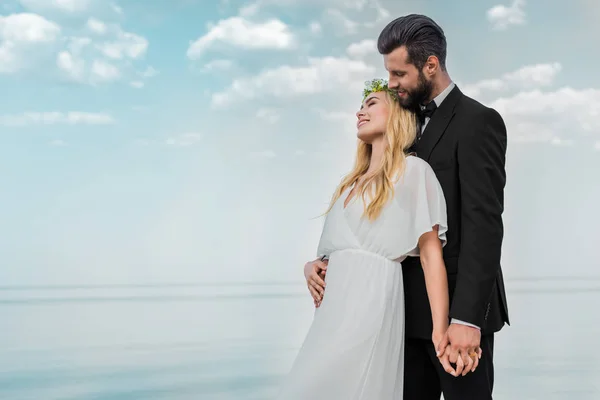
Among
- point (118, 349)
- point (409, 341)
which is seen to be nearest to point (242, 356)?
point (118, 349)

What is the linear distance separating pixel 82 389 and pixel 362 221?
3.71 metres

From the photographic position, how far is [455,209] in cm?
201

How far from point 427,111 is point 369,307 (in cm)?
57

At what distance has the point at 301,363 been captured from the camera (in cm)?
196

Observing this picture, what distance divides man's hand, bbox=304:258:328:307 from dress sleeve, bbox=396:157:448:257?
0.87 ft

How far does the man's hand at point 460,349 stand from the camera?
190 centimetres

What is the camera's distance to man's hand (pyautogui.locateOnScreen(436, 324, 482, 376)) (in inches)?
74.9

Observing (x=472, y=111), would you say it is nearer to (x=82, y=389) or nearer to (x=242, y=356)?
(x=82, y=389)

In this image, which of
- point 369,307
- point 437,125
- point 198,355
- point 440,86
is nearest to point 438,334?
point 369,307

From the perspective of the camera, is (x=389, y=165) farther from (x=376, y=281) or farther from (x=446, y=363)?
(x=446, y=363)

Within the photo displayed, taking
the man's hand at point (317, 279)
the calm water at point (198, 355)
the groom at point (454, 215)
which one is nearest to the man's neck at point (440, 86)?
the groom at point (454, 215)

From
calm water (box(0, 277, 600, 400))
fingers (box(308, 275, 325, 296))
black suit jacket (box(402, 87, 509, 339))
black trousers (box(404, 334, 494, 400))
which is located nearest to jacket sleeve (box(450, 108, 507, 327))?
black suit jacket (box(402, 87, 509, 339))

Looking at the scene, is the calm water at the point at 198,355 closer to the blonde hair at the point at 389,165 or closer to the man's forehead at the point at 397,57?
the blonde hair at the point at 389,165

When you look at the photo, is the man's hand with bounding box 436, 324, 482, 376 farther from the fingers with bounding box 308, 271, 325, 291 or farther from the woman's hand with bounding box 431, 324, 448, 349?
the fingers with bounding box 308, 271, 325, 291
